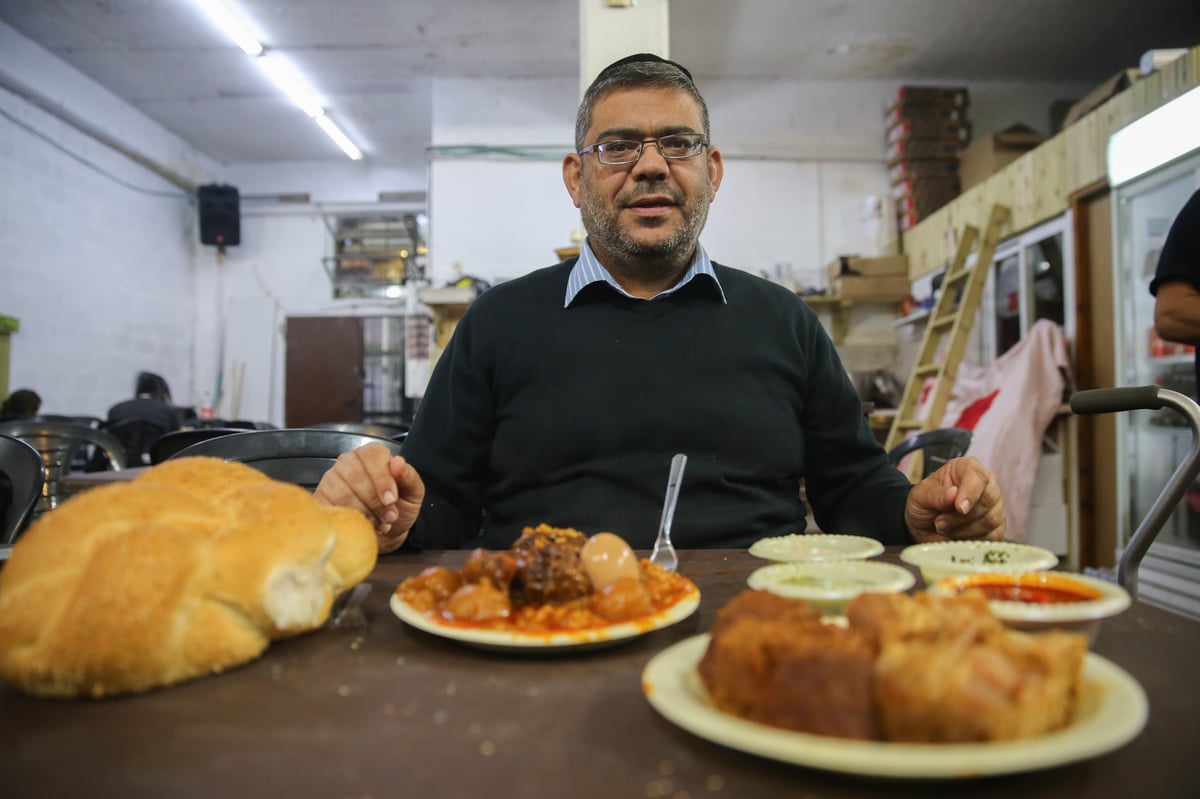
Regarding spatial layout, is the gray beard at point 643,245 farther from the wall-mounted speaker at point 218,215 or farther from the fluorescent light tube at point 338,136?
the wall-mounted speaker at point 218,215

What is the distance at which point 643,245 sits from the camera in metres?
1.75

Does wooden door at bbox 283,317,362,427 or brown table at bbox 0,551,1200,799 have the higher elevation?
wooden door at bbox 283,317,362,427

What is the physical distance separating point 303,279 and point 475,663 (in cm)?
1055

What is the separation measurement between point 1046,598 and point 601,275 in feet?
4.05

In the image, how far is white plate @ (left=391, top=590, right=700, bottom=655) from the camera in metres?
0.71

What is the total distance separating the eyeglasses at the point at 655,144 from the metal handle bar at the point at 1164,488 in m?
1.02

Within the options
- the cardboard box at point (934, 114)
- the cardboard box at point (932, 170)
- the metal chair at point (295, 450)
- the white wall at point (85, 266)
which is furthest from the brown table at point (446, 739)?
the white wall at point (85, 266)

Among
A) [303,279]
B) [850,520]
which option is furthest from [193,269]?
[850,520]

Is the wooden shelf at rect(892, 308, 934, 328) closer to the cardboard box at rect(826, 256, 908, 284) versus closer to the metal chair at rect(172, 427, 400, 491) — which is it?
the cardboard box at rect(826, 256, 908, 284)

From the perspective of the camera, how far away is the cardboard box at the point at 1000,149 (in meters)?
5.85

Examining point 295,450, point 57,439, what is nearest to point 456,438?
point 295,450

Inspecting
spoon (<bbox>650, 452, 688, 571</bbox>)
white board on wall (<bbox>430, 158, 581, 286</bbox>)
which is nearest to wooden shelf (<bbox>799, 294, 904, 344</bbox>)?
white board on wall (<bbox>430, 158, 581, 286</bbox>)

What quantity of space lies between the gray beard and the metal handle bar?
92 centimetres

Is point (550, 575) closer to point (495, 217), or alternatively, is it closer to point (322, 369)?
point (495, 217)
